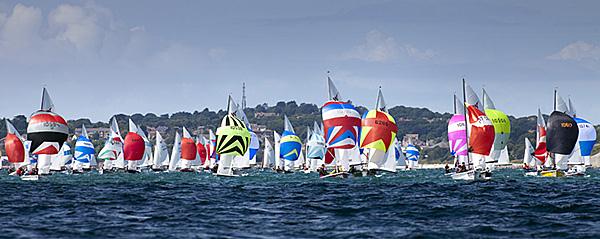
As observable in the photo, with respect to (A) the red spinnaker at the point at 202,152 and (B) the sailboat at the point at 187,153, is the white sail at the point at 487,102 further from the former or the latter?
(A) the red spinnaker at the point at 202,152

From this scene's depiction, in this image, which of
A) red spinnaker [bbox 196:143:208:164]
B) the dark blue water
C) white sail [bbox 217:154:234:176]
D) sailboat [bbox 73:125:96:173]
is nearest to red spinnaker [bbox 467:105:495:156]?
white sail [bbox 217:154:234:176]

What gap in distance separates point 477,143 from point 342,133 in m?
13.8

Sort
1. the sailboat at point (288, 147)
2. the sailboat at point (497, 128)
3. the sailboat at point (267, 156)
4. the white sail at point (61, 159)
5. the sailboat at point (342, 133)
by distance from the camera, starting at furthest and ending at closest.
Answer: the sailboat at point (267, 156) → the sailboat at point (288, 147) → the white sail at point (61, 159) → the sailboat at point (342, 133) → the sailboat at point (497, 128)

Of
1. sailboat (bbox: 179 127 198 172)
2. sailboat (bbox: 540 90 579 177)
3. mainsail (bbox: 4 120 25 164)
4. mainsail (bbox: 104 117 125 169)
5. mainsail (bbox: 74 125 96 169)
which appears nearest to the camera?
sailboat (bbox: 540 90 579 177)

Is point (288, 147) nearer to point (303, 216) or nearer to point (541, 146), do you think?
point (541, 146)

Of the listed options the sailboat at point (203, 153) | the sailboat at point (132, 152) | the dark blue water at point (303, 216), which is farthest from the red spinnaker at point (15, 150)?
the sailboat at point (203, 153)

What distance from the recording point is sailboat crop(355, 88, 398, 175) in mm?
86125

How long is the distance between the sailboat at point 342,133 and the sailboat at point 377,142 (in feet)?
3.66

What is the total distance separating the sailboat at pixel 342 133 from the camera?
8744cm

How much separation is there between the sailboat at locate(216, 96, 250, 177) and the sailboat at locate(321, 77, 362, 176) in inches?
468

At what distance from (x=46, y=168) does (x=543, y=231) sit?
67981mm

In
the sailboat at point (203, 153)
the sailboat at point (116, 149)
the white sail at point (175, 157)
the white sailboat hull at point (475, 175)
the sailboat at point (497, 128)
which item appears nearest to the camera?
the white sailboat hull at point (475, 175)

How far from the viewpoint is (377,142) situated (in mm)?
85938

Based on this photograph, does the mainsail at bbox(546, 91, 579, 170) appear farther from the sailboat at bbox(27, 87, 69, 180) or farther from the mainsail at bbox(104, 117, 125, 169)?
the mainsail at bbox(104, 117, 125, 169)
